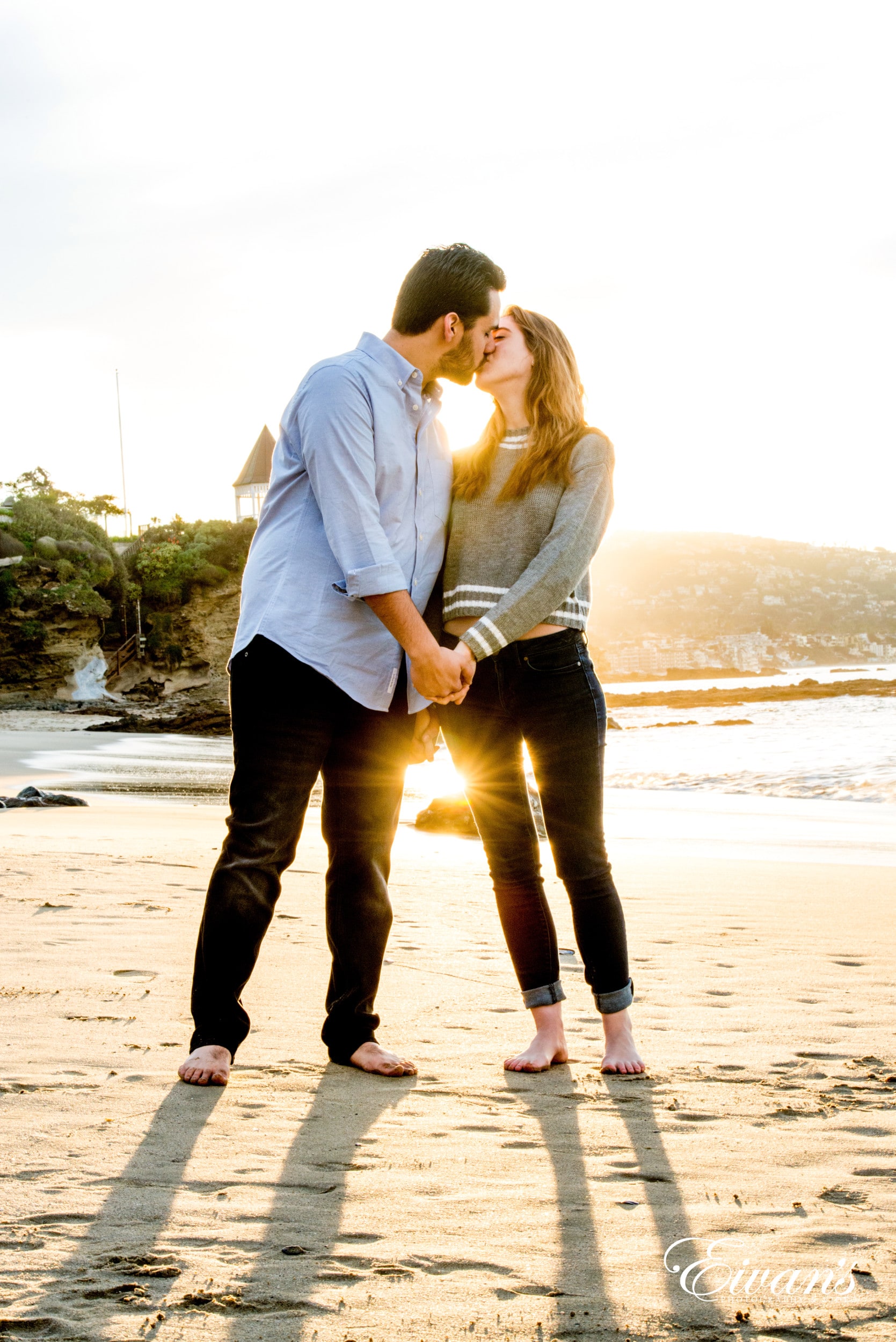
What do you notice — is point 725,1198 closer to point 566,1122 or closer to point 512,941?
point 566,1122

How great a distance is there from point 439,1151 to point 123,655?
33959 mm

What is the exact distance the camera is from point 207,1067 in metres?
2.20

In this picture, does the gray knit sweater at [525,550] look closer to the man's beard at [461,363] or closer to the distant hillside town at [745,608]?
the man's beard at [461,363]

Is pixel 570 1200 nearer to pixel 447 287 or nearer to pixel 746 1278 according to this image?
pixel 746 1278

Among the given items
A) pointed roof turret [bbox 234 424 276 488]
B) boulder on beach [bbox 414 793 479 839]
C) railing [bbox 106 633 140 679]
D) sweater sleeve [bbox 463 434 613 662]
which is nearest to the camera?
sweater sleeve [bbox 463 434 613 662]

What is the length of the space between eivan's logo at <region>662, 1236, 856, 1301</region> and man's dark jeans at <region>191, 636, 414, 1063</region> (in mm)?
1101

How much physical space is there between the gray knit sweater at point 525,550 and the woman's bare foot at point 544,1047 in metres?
0.85

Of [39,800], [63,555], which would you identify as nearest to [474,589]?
[39,800]

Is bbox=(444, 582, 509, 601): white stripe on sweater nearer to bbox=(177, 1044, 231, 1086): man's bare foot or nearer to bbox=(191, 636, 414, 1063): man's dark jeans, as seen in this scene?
bbox=(191, 636, 414, 1063): man's dark jeans

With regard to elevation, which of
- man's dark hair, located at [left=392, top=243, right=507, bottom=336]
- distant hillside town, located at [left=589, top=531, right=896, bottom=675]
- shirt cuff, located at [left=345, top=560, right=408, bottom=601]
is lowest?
distant hillside town, located at [left=589, top=531, right=896, bottom=675]

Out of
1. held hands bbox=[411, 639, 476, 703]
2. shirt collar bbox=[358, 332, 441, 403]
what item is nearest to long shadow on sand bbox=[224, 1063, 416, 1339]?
held hands bbox=[411, 639, 476, 703]

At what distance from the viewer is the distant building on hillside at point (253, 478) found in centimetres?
4709

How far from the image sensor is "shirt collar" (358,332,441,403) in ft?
8.20

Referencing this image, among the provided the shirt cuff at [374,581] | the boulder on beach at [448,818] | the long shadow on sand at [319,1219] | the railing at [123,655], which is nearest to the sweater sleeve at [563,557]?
the shirt cuff at [374,581]
